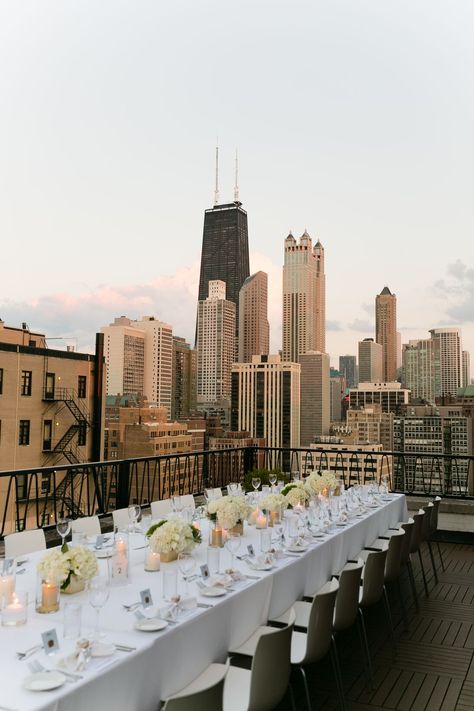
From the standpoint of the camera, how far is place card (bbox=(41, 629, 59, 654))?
2.25m

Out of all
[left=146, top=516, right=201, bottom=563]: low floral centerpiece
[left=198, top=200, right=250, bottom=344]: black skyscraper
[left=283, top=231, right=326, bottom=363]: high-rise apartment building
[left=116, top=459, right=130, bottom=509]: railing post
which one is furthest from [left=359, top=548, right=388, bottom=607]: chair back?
[left=198, top=200, right=250, bottom=344]: black skyscraper

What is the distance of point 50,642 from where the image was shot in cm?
227

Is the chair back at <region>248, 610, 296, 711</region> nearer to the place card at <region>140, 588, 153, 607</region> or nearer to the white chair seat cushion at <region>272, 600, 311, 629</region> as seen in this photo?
the place card at <region>140, 588, 153, 607</region>

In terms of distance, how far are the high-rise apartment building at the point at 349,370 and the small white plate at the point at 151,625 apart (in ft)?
203

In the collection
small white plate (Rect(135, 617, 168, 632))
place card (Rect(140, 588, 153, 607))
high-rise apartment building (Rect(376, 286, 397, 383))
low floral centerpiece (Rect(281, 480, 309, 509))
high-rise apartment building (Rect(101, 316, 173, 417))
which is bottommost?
small white plate (Rect(135, 617, 168, 632))

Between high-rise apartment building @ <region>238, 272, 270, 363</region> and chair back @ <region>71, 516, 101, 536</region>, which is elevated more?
high-rise apartment building @ <region>238, 272, 270, 363</region>

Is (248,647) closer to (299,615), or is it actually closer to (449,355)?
(299,615)

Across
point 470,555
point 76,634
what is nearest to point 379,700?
point 76,634

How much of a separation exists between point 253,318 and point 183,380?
37.6 m

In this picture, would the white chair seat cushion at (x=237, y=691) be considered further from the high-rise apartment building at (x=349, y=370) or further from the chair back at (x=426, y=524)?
the high-rise apartment building at (x=349, y=370)

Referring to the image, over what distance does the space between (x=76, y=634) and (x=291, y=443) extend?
5302 cm

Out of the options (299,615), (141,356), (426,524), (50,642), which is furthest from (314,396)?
(50,642)


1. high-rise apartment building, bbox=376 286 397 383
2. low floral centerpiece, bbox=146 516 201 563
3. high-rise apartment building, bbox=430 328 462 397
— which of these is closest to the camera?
low floral centerpiece, bbox=146 516 201 563

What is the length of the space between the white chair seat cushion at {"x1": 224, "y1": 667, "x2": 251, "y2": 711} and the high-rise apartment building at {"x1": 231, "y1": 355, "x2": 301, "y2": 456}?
50.1m
